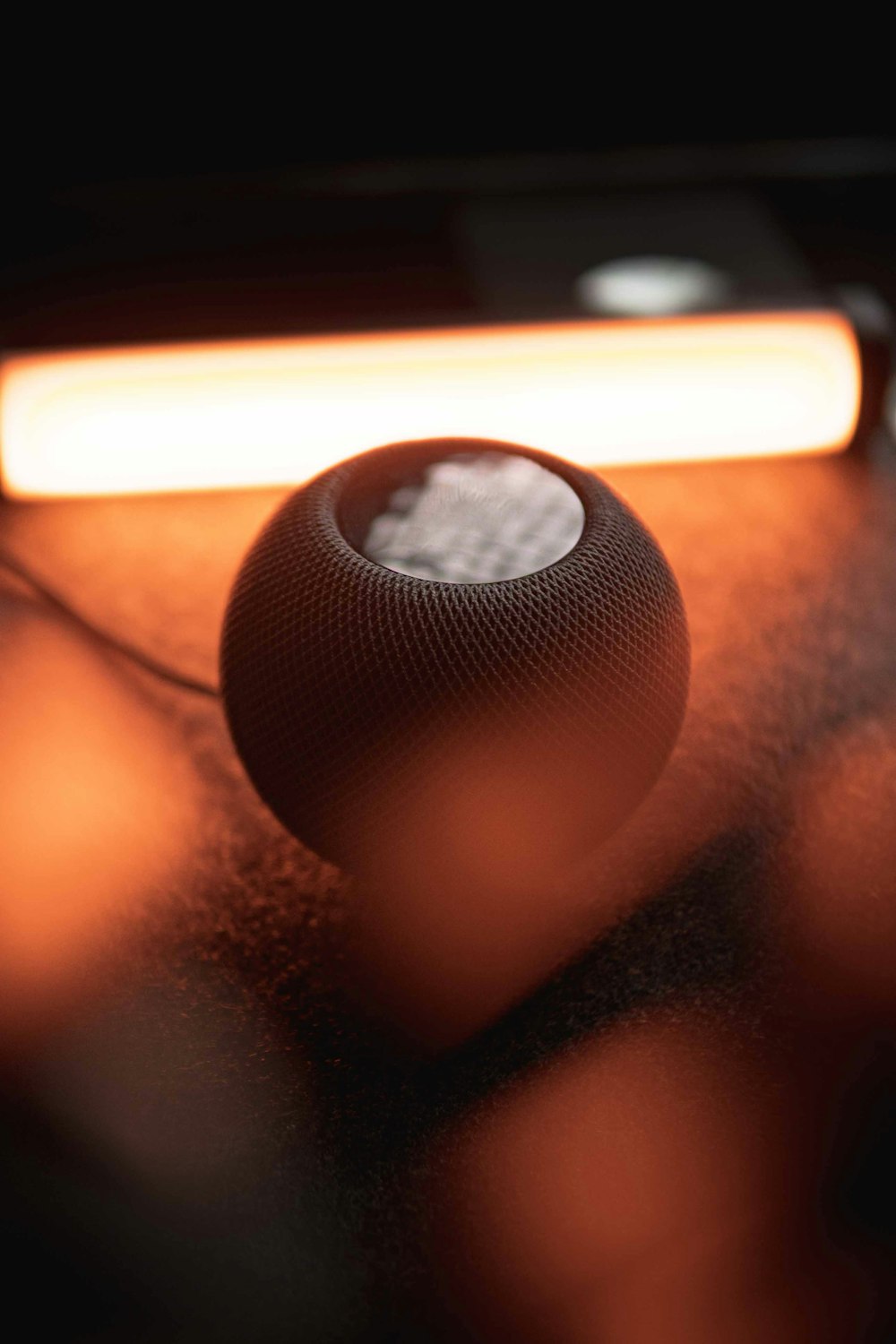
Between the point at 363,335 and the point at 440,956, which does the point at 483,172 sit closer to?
the point at 363,335

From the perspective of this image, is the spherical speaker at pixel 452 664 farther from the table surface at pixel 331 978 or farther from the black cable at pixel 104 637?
the black cable at pixel 104 637

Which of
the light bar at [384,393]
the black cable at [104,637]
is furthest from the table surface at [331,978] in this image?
the light bar at [384,393]

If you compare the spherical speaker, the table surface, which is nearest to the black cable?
the table surface

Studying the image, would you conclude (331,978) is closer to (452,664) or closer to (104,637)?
(452,664)

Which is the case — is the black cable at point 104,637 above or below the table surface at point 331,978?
above

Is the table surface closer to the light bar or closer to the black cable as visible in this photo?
the black cable

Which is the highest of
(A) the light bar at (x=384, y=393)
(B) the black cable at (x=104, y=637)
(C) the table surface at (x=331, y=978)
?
(A) the light bar at (x=384, y=393)

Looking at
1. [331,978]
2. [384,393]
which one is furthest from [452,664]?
[384,393]
